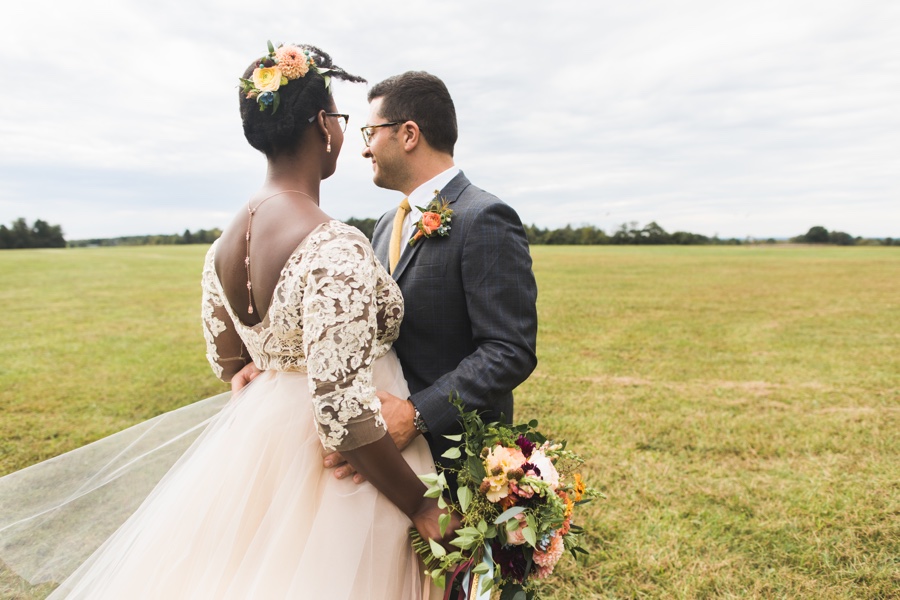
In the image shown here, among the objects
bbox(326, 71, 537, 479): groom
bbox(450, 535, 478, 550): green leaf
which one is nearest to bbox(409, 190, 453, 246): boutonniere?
bbox(326, 71, 537, 479): groom

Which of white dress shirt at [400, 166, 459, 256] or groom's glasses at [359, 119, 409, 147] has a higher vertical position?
groom's glasses at [359, 119, 409, 147]

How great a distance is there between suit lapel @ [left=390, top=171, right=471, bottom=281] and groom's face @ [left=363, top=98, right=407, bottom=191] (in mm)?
274

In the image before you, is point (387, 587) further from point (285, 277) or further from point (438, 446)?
point (285, 277)

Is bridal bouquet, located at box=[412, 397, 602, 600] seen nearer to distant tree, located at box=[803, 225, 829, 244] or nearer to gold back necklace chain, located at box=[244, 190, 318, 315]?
gold back necklace chain, located at box=[244, 190, 318, 315]

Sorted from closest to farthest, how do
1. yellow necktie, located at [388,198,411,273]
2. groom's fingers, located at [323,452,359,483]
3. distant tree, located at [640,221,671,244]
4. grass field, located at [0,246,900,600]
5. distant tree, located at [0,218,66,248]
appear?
groom's fingers, located at [323,452,359,483], yellow necktie, located at [388,198,411,273], grass field, located at [0,246,900,600], distant tree, located at [0,218,66,248], distant tree, located at [640,221,671,244]

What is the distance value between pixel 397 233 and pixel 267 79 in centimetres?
102

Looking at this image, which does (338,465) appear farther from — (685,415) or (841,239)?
(841,239)

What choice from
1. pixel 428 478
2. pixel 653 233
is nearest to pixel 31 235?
pixel 653 233

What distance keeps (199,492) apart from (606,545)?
343 cm

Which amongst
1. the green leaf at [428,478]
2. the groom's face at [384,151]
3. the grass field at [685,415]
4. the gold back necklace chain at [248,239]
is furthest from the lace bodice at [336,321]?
the grass field at [685,415]

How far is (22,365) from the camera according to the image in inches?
414

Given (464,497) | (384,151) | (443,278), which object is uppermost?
(384,151)

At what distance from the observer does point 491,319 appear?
2.50 metres

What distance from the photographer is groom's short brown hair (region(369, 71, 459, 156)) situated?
9.43ft
